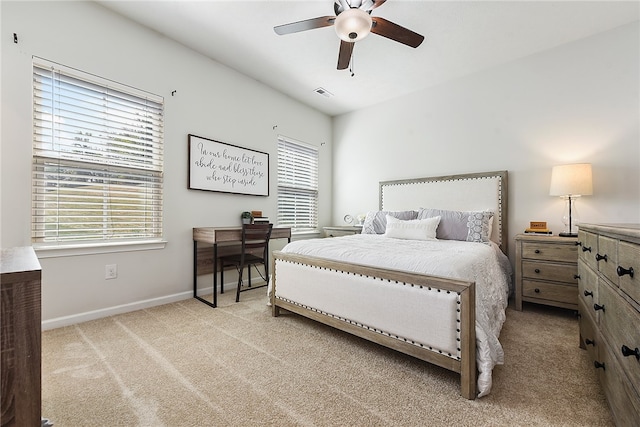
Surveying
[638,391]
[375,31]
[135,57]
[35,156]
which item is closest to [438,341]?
[638,391]

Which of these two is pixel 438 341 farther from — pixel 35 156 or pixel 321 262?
pixel 35 156

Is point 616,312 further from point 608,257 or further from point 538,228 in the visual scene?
point 538,228

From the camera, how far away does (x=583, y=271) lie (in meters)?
1.83

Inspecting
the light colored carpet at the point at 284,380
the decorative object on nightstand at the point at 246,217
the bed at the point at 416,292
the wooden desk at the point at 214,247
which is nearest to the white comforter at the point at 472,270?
the bed at the point at 416,292

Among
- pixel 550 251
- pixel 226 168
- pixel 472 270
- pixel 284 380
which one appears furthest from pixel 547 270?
pixel 226 168

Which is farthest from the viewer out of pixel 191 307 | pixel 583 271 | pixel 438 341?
pixel 191 307

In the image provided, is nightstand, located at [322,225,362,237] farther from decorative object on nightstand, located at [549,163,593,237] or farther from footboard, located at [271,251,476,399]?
decorative object on nightstand, located at [549,163,593,237]

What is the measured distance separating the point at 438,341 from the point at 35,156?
3.15 metres

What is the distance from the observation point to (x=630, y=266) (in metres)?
1.03

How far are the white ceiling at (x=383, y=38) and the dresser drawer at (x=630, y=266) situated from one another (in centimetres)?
231

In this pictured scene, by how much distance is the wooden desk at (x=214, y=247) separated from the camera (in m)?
2.85

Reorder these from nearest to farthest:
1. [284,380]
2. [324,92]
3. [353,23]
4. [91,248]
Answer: [284,380] → [353,23] → [91,248] → [324,92]

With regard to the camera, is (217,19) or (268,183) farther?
(268,183)

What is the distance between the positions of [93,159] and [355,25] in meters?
2.44
